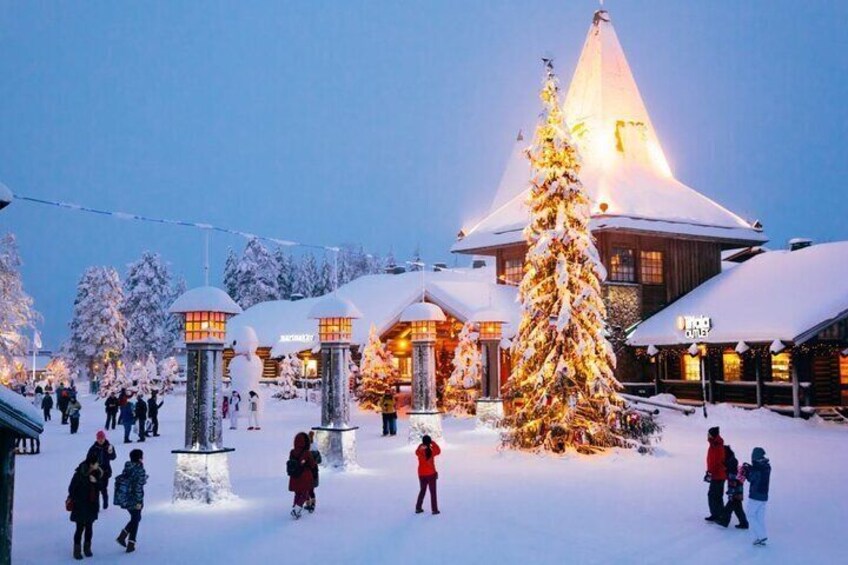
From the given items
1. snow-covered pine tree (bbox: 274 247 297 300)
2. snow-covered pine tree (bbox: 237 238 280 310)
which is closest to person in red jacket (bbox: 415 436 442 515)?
snow-covered pine tree (bbox: 237 238 280 310)

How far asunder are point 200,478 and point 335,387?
5092mm

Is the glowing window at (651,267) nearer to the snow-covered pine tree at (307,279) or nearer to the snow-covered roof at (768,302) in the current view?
the snow-covered roof at (768,302)

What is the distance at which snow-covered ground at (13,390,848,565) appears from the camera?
35.1 feet

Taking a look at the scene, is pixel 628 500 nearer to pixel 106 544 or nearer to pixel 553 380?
pixel 553 380

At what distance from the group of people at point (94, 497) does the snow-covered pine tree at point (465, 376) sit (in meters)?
22.5

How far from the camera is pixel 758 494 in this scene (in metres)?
10.9

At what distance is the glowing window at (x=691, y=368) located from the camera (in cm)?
3328

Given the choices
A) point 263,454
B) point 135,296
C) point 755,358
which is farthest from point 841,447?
point 135,296

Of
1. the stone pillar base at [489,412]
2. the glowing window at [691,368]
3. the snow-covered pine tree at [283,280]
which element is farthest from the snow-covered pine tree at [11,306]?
the snow-covered pine tree at [283,280]

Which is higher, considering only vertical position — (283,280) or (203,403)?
(283,280)

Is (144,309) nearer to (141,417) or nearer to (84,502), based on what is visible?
(141,417)

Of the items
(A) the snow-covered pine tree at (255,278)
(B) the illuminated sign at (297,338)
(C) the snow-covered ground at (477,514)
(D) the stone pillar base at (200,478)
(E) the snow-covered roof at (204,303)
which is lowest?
(C) the snow-covered ground at (477,514)

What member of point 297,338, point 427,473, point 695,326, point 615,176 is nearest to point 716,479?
point 427,473

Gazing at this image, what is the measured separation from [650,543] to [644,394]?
2385 cm
